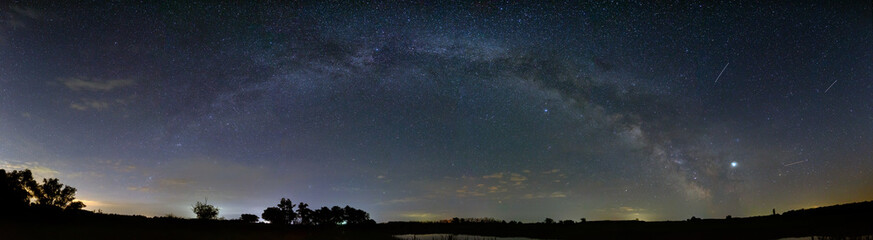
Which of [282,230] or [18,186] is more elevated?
[18,186]

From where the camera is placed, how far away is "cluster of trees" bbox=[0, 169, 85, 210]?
267 ft

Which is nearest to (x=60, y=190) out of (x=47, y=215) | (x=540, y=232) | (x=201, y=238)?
(x=47, y=215)

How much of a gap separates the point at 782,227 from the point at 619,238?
2321 cm

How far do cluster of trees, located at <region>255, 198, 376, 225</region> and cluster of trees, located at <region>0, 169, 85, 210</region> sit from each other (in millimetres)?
42584

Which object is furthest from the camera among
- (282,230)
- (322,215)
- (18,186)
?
(322,215)

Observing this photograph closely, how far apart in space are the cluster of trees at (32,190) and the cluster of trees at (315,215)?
42584 millimetres

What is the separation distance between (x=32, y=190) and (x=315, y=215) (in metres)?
63.1

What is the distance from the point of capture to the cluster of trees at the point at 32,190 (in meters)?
81.3

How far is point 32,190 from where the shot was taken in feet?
315

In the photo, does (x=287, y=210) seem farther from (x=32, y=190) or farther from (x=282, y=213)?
(x=32, y=190)

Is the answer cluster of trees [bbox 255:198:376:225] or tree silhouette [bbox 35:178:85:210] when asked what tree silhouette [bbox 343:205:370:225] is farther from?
tree silhouette [bbox 35:178:85:210]

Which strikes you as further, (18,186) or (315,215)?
(315,215)

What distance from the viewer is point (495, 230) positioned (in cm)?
8350

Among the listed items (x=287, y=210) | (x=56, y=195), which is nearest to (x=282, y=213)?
(x=287, y=210)
